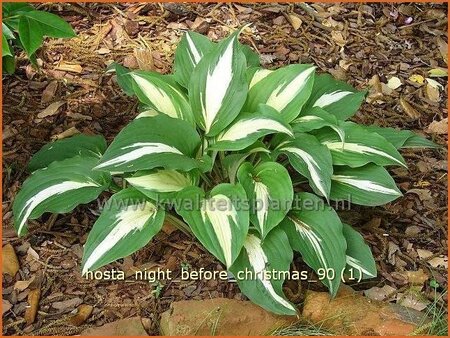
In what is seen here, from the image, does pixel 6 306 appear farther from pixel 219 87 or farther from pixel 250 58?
pixel 250 58

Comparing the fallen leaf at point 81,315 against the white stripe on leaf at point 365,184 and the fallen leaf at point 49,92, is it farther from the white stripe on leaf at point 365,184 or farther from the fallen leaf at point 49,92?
the fallen leaf at point 49,92

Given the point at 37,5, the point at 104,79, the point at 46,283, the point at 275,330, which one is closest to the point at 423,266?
the point at 275,330

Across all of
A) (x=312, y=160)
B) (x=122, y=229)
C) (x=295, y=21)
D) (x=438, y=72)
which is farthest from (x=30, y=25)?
(x=438, y=72)

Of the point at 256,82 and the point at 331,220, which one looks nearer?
the point at 331,220

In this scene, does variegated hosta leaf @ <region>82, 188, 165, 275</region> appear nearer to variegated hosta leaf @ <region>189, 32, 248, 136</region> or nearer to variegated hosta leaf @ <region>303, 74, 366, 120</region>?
variegated hosta leaf @ <region>189, 32, 248, 136</region>

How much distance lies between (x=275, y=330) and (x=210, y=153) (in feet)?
2.25

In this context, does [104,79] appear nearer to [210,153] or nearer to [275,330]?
[210,153]

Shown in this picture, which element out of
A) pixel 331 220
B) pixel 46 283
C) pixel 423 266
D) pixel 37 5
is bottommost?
pixel 423 266

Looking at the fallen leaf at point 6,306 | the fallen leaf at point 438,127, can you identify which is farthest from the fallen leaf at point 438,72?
the fallen leaf at point 6,306

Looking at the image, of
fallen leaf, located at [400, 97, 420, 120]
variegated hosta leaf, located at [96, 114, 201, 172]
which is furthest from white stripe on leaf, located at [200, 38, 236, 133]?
fallen leaf, located at [400, 97, 420, 120]

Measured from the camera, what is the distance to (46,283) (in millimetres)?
2488

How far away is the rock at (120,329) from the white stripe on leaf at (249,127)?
72cm

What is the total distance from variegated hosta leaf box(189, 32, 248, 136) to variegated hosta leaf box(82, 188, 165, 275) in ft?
1.17

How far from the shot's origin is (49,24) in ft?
7.43
